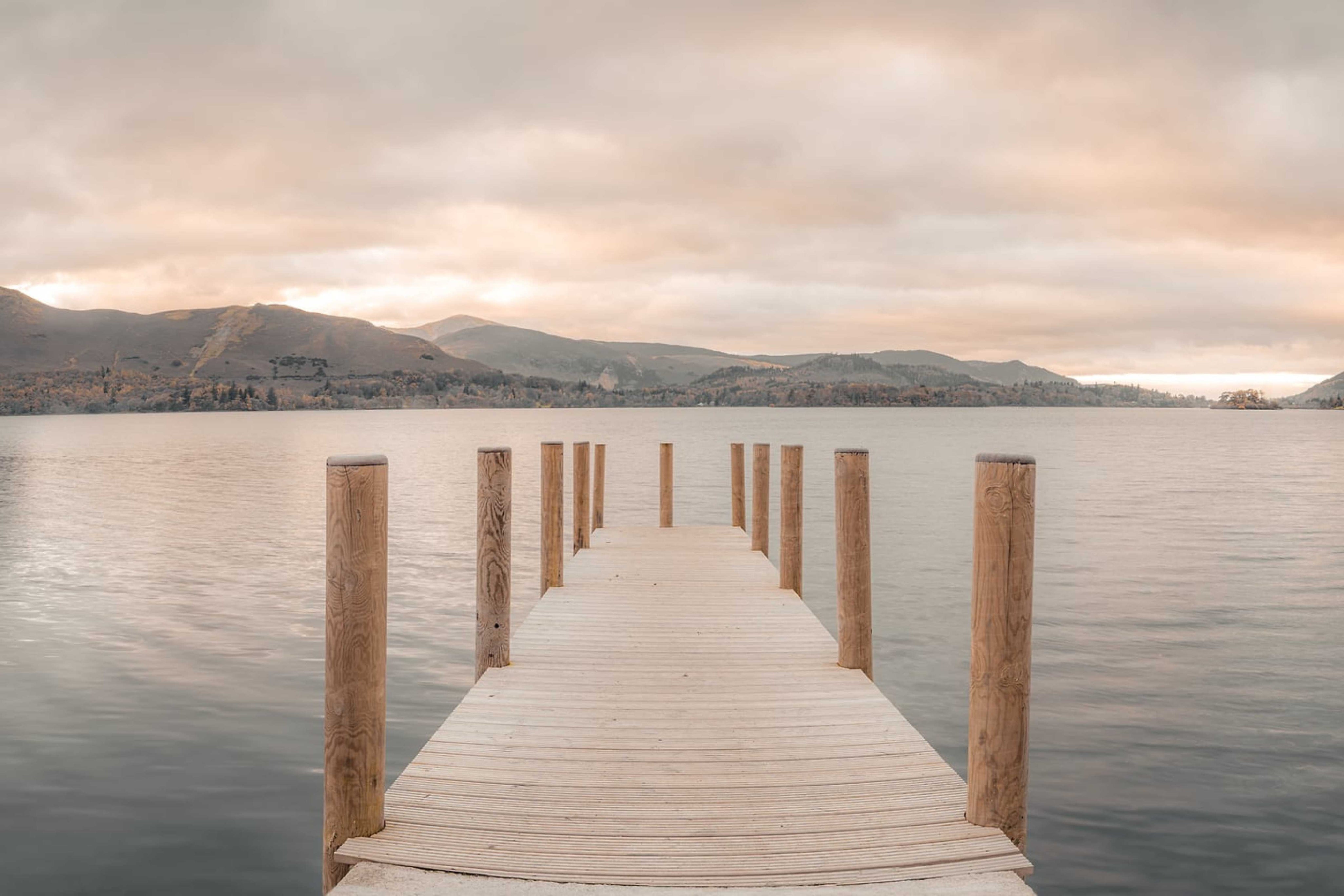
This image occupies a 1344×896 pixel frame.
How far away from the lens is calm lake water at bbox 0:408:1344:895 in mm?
6750

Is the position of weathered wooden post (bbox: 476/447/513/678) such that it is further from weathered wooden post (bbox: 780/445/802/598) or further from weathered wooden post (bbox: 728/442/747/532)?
weathered wooden post (bbox: 728/442/747/532)

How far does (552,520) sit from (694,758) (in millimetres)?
5754

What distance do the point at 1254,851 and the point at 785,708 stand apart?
13.2 feet

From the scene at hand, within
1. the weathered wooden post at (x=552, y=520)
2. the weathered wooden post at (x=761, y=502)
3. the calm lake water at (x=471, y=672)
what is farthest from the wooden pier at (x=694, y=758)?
the weathered wooden post at (x=761, y=502)

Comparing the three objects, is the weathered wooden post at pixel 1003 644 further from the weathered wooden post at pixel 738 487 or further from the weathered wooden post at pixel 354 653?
the weathered wooden post at pixel 738 487

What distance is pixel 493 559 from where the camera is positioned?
6703 mm

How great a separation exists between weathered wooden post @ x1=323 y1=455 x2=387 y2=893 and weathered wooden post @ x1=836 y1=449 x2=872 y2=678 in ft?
12.5

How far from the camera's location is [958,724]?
9453 millimetres

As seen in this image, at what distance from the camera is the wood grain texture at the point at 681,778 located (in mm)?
3746

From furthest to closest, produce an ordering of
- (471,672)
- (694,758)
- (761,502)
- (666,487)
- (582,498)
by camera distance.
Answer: (666,487), (582,498), (761,502), (471,672), (694,758)

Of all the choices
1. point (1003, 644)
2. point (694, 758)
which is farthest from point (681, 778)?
point (1003, 644)

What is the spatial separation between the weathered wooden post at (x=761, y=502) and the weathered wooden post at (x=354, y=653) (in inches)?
353

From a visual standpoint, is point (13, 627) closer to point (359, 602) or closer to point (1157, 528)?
point (359, 602)

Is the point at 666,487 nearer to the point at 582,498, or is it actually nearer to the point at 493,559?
the point at 582,498
